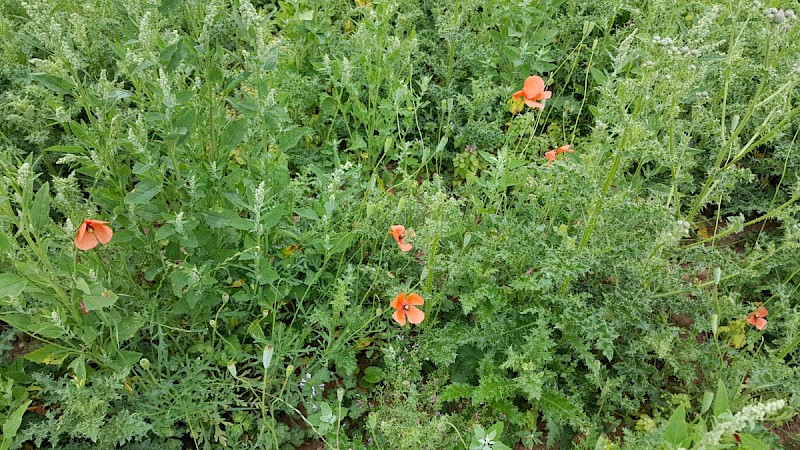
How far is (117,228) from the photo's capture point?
231cm

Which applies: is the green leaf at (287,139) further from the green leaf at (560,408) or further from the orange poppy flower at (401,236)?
the green leaf at (560,408)

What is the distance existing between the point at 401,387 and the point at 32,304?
1.53 meters

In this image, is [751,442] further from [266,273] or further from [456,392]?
[266,273]

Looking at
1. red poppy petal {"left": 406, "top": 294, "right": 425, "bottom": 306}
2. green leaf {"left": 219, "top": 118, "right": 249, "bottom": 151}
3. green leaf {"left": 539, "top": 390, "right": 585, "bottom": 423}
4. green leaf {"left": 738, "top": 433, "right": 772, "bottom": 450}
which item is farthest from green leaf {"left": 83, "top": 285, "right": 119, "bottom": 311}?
Answer: green leaf {"left": 738, "top": 433, "right": 772, "bottom": 450}

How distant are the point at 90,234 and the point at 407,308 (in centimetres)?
118

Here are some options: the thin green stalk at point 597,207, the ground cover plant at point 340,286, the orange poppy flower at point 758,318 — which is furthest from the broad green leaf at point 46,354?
the orange poppy flower at point 758,318

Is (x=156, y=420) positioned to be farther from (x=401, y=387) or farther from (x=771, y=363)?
(x=771, y=363)

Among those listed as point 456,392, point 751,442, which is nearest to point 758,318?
point 751,442

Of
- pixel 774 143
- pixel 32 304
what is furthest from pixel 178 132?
pixel 774 143

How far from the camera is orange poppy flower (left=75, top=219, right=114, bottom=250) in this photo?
1.83m

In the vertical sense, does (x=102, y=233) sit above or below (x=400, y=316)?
above

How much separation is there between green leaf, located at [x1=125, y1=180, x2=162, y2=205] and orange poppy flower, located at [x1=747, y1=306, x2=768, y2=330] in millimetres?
2454

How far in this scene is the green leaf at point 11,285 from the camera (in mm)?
1674

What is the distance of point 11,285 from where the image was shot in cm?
170
